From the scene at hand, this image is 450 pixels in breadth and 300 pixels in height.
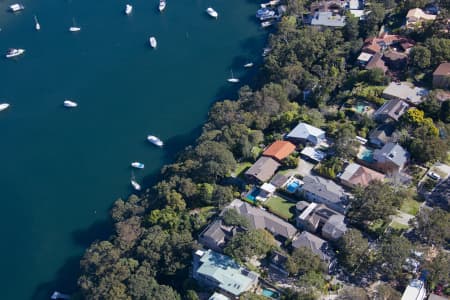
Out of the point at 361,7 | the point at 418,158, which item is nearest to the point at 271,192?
the point at 418,158

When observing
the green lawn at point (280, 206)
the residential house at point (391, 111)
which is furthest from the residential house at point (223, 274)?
the residential house at point (391, 111)

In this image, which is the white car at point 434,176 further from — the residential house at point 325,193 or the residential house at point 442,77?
the residential house at point 442,77

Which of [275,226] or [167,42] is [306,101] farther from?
[167,42]

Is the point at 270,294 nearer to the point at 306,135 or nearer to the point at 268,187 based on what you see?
the point at 268,187

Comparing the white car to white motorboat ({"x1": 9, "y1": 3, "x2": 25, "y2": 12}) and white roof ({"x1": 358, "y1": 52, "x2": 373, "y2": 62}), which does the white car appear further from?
white motorboat ({"x1": 9, "y1": 3, "x2": 25, "y2": 12})

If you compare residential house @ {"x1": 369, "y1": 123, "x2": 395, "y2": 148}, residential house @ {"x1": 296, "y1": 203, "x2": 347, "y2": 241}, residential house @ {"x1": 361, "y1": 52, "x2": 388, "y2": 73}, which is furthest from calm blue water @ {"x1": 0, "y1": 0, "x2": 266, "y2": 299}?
residential house @ {"x1": 369, "y1": 123, "x2": 395, "y2": 148}
